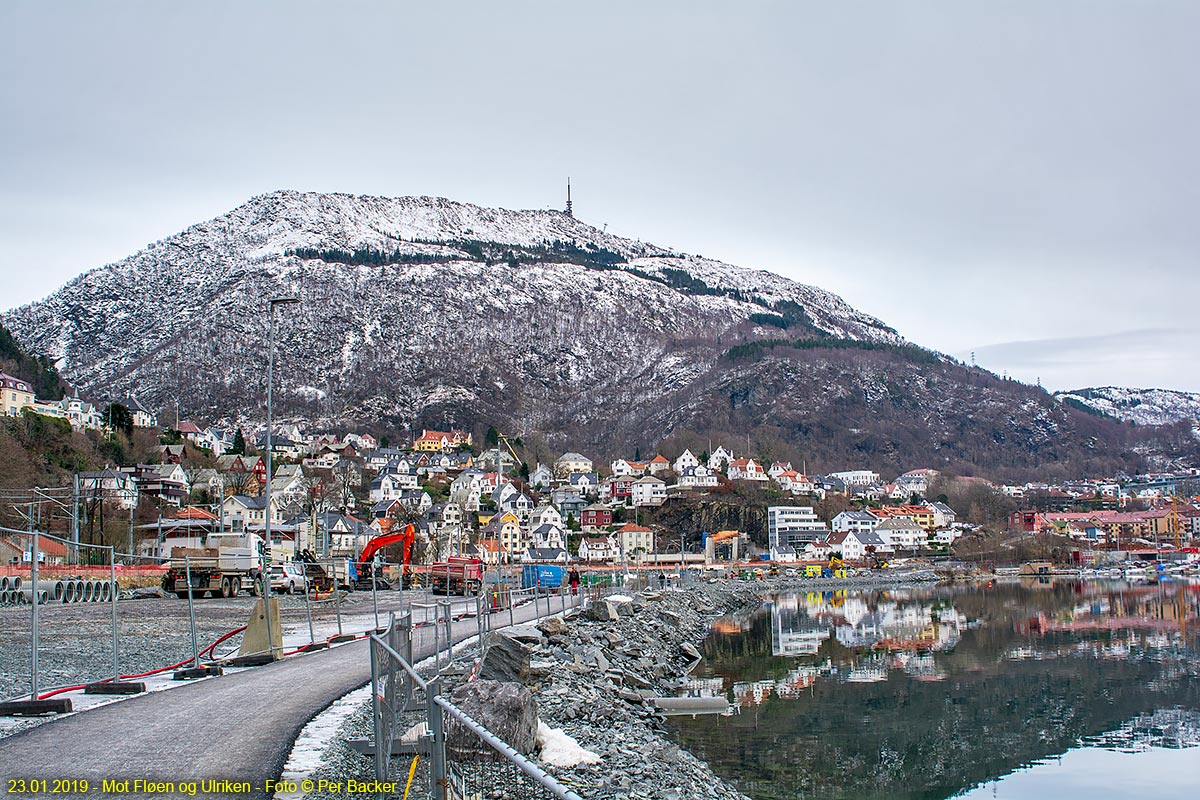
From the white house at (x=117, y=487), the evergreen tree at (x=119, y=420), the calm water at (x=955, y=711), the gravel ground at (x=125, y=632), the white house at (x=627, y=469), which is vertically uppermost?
the evergreen tree at (x=119, y=420)

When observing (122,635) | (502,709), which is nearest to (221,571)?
(122,635)

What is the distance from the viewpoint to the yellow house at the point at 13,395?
10606 centimetres

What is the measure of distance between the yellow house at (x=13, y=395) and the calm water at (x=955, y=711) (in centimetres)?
8838

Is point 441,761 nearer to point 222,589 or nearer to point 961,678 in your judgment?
point 961,678

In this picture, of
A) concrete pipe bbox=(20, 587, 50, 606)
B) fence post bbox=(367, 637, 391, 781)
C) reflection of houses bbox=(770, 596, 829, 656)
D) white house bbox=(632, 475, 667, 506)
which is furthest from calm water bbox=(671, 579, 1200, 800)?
white house bbox=(632, 475, 667, 506)

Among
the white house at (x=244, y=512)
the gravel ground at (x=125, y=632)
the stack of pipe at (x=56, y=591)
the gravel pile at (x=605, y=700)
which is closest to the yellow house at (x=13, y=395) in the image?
the white house at (x=244, y=512)

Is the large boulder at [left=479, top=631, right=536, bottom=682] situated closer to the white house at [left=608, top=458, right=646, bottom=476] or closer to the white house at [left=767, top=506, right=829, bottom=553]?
the white house at [left=767, top=506, right=829, bottom=553]

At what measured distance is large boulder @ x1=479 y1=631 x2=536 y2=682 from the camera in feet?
54.7

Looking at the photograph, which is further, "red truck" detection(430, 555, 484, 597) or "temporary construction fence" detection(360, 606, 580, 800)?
"red truck" detection(430, 555, 484, 597)

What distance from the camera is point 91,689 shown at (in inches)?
597

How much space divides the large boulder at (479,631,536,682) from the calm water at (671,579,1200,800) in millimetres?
4084

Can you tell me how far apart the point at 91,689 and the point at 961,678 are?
83.3 feet

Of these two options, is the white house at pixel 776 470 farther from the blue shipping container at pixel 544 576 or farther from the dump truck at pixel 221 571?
the dump truck at pixel 221 571

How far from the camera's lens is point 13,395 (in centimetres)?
10881
